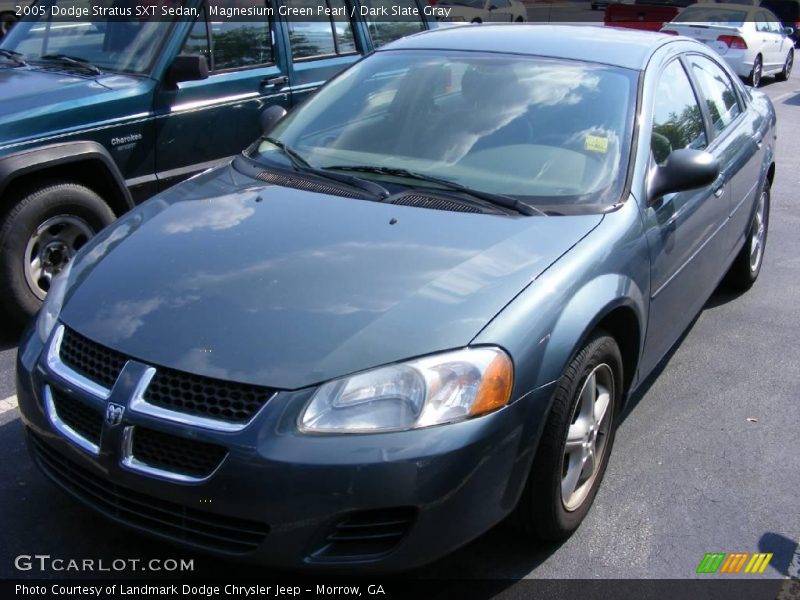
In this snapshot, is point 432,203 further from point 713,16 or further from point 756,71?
point 713,16

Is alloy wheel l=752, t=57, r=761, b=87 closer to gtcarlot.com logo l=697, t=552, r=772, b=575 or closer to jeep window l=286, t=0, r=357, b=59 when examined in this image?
jeep window l=286, t=0, r=357, b=59

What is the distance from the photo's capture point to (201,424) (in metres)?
2.39

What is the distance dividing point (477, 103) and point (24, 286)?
8.46 feet

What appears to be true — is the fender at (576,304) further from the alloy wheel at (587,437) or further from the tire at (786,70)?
the tire at (786,70)

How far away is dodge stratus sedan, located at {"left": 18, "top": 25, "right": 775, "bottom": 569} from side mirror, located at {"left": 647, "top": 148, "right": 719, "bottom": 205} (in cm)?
1

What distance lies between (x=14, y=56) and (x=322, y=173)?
2994 mm

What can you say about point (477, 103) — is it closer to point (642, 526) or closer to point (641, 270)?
point (641, 270)

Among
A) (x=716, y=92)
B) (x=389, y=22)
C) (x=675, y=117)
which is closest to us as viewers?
(x=675, y=117)

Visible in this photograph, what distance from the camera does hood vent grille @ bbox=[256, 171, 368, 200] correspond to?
3428 millimetres

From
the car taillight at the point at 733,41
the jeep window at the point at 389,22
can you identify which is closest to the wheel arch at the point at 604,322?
the jeep window at the point at 389,22

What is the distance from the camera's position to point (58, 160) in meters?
4.61

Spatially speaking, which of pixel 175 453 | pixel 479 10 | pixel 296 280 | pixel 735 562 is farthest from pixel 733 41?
pixel 175 453

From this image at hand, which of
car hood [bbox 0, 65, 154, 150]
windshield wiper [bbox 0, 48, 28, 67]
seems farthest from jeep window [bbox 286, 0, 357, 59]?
windshield wiper [bbox 0, 48, 28, 67]

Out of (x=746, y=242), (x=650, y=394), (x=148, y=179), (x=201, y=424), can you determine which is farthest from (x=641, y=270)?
(x=148, y=179)
